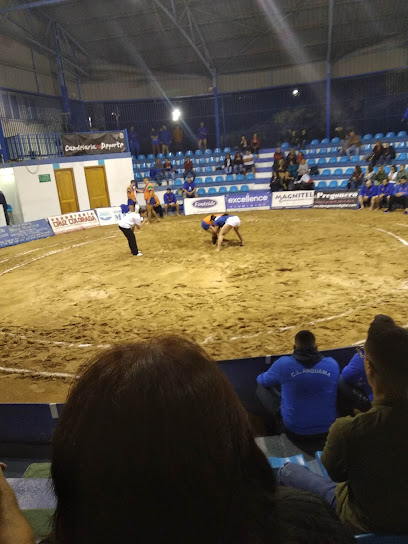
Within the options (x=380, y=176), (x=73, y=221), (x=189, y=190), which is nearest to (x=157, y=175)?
(x=189, y=190)

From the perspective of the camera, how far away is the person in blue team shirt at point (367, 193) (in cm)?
1681

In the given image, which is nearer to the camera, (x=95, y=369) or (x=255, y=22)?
(x=95, y=369)

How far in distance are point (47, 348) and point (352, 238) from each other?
8888 millimetres

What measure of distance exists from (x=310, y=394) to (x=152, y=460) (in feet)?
9.79

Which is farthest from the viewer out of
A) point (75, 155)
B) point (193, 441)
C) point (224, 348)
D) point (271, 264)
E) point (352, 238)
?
point (75, 155)

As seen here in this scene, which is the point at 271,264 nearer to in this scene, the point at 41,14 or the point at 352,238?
the point at 352,238

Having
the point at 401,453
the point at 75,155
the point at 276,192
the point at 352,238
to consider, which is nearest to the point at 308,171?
the point at 276,192

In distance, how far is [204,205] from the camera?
1952 cm

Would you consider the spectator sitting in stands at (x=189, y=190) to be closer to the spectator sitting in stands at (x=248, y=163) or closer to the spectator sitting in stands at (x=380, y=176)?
the spectator sitting in stands at (x=248, y=163)

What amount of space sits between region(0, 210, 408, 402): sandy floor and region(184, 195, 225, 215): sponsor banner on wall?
6.07 meters

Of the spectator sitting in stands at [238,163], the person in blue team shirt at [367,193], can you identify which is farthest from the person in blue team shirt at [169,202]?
the person in blue team shirt at [367,193]

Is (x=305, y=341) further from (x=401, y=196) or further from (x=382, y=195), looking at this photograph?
(x=382, y=195)

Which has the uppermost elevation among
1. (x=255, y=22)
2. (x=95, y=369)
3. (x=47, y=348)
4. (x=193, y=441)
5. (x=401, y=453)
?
(x=255, y=22)

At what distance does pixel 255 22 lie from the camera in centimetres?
2116
